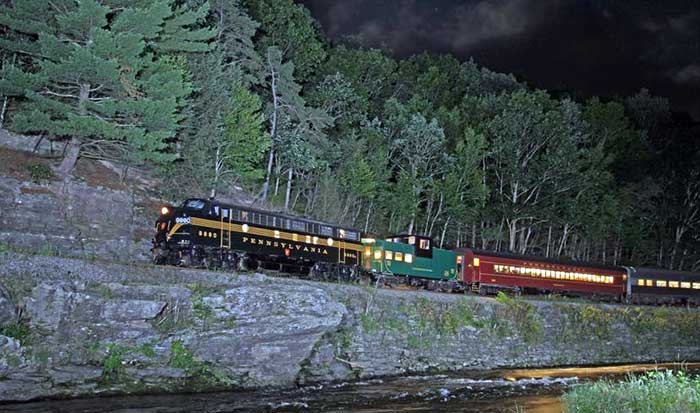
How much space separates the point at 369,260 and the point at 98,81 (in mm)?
18613

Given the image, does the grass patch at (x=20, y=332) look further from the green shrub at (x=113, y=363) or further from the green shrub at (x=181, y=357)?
the green shrub at (x=181, y=357)

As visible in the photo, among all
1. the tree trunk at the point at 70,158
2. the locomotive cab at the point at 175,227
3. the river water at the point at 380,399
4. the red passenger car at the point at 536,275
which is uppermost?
the tree trunk at the point at 70,158

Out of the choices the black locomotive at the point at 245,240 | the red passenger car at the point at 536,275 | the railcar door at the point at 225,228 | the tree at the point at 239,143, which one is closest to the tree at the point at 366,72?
the tree at the point at 239,143

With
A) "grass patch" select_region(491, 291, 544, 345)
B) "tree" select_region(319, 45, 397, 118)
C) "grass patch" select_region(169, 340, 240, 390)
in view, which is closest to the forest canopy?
"tree" select_region(319, 45, 397, 118)

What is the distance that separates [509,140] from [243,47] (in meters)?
27.2

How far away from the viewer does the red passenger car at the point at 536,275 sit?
42438mm

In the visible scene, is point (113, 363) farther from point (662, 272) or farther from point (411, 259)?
point (662, 272)

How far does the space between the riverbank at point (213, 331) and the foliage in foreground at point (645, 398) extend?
11969 millimetres

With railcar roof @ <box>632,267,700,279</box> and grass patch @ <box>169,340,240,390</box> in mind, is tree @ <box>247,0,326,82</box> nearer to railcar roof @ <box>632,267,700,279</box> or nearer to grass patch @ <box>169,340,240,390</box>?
railcar roof @ <box>632,267,700,279</box>

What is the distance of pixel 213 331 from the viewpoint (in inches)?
929

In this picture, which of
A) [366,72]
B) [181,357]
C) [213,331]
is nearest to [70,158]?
[213,331]

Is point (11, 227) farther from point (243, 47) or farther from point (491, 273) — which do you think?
point (491, 273)

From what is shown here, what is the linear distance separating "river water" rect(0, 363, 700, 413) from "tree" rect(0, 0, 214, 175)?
43.1 ft

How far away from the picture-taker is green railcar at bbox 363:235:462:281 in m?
38.1
